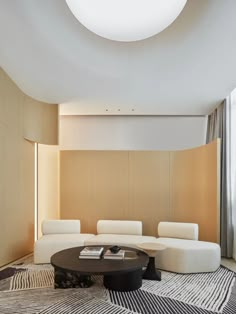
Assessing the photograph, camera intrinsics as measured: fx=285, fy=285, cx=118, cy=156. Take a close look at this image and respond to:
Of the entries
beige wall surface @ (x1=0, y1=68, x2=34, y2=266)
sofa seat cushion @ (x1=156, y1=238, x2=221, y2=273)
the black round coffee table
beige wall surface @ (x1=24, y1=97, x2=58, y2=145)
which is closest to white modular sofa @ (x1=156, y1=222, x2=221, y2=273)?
sofa seat cushion @ (x1=156, y1=238, x2=221, y2=273)

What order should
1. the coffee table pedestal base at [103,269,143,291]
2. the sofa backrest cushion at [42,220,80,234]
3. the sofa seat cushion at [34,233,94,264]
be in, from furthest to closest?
the sofa backrest cushion at [42,220,80,234], the sofa seat cushion at [34,233,94,264], the coffee table pedestal base at [103,269,143,291]

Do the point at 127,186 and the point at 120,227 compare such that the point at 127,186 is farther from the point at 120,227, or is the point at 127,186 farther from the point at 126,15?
the point at 126,15

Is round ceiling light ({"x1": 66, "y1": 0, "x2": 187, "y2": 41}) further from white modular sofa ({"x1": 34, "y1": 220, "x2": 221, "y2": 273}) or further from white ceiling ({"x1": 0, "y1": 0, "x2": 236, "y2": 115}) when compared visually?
white modular sofa ({"x1": 34, "y1": 220, "x2": 221, "y2": 273})

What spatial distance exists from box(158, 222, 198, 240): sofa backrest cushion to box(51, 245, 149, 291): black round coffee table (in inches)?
60.2

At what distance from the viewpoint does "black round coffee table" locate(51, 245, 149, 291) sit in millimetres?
3484

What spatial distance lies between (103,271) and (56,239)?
2060mm

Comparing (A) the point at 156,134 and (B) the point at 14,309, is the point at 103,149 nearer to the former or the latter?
(A) the point at 156,134

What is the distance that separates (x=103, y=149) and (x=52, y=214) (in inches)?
83.0

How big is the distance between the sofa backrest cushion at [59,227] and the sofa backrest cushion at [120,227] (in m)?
0.53

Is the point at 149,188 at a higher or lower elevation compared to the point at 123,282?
higher

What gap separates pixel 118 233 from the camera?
5805 millimetres

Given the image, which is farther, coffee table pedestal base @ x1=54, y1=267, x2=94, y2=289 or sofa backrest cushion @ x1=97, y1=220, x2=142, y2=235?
sofa backrest cushion @ x1=97, y1=220, x2=142, y2=235

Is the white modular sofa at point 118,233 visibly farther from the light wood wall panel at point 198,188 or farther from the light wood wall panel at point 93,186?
the light wood wall panel at point 198,188

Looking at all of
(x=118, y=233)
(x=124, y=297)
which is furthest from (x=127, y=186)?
(x=124, y=297)
